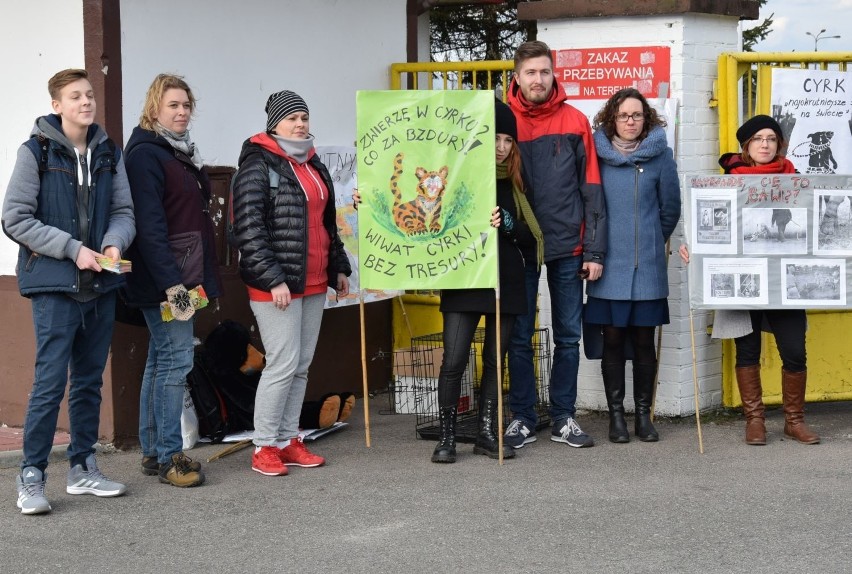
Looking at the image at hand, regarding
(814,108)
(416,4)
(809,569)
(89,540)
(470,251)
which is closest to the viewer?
(809,569)

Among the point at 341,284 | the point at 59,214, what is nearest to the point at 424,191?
the point at 341,284

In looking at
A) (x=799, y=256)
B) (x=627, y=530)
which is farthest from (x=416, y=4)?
(x=627, y=530)

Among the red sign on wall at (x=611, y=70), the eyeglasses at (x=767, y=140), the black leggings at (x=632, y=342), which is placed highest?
the red sign on wall at (x=611, y=70)

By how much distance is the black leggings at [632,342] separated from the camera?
693 cm

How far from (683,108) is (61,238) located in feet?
12.7

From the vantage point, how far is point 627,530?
527 centimetres

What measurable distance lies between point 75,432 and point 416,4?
14.6 feet

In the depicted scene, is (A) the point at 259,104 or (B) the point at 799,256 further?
(A) the point at 259,104

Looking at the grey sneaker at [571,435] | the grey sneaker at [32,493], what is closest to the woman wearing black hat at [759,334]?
the grey sneaker at [571,435]

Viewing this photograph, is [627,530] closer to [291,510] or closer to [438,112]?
[291,510]

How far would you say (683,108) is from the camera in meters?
7.48

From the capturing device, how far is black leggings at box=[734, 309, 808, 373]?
6.90 m

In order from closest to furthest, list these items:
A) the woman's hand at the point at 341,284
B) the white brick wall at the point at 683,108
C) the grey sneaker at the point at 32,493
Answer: the grey sneaker at the point at 32,493, the woman's hand at the point at 341,284, the white brick wall at the point at 683,108

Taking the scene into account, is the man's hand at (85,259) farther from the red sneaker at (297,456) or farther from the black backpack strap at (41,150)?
the red sneaker at (297,456)
